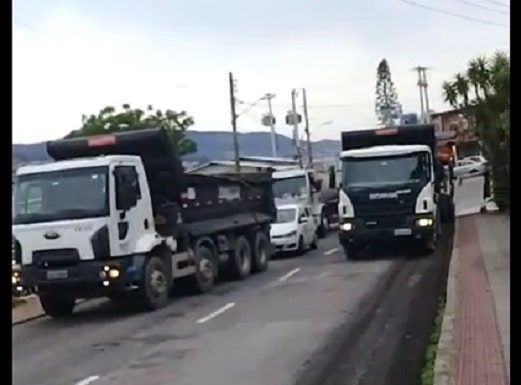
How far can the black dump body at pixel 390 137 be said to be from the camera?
89.8ft

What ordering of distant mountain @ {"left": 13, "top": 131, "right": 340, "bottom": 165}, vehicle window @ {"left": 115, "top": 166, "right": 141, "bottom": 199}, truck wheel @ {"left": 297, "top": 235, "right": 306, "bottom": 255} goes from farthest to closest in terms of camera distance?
distant mountain @ {"left": 13, "top": 131, "right": 340, "bottom": 165} < truck wheel @ {"left": 297, "top": 235, "right": 306, "bottom": 255} < vehicle window @ {"left": 115, "top": 166, "right": 141, "bottom": 199}

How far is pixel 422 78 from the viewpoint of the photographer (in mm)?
104250

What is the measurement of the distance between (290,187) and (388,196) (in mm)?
7247

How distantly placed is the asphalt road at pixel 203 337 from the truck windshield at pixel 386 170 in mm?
3106

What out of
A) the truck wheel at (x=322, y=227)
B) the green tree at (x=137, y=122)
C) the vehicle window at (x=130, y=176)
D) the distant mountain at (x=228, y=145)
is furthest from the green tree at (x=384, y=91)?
the vehicle window at (x=130, y=176)

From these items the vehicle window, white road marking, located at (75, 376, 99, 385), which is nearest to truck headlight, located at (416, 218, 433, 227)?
the vehicle window

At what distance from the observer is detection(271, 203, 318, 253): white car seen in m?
28.4

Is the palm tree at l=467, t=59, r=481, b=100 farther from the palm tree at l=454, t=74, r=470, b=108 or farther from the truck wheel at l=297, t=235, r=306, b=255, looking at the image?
the truck wheel at l=297, t=235, r=306, b=255

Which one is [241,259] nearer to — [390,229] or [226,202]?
[226,202]

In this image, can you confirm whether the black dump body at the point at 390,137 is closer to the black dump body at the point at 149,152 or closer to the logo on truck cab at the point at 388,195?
the logo on truck cab at the point at 388,195

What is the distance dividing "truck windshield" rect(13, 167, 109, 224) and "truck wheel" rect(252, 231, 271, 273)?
7.18 metres

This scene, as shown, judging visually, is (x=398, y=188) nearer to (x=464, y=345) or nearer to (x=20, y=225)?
(x=20, y=225)

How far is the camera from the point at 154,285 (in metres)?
17.7
